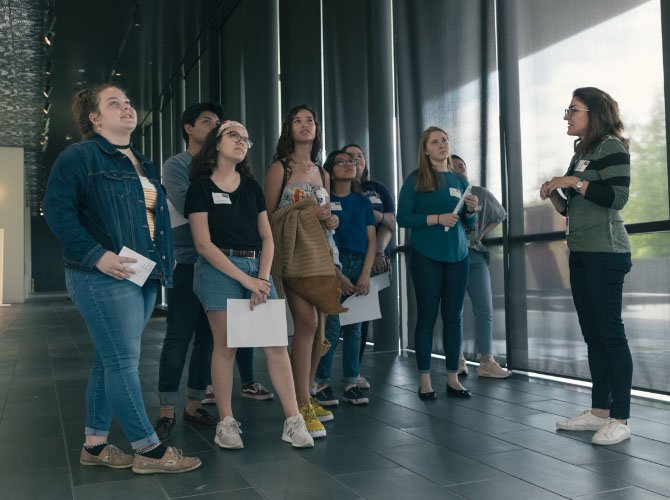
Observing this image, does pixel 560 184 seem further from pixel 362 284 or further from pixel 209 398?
pixel 209 398

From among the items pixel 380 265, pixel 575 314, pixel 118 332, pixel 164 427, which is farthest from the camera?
pixel 575 314

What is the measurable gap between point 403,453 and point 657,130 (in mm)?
2208

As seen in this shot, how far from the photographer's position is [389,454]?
262cm

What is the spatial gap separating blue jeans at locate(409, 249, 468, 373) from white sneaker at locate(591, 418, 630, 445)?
1081 millimetres

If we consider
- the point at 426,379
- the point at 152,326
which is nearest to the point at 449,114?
the point at 426,379

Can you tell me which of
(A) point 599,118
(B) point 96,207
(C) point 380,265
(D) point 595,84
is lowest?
(C) point 380,265

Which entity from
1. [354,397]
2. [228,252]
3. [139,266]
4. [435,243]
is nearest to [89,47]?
[435,243]

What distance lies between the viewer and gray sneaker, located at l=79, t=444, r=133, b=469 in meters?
2.49

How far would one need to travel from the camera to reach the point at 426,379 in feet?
12.2

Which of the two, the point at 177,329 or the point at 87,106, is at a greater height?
the point at 87,106

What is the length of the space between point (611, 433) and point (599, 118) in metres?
1.29

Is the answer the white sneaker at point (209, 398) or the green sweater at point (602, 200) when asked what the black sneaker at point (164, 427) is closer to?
the white sneaker at point (209, 398)

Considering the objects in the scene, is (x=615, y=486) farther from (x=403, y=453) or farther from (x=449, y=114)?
(x=449, y=114)

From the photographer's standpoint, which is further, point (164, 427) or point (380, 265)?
point (380, 265)
